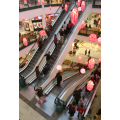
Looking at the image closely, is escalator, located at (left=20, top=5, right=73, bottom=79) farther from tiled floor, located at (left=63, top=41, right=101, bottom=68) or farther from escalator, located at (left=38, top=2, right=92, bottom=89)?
tiled floor, located at (left=63, top=41, right=101, bottom=68)

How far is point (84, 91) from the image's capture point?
925cm

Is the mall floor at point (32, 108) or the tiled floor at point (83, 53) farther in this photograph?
the tiled floor at point (83, 53)

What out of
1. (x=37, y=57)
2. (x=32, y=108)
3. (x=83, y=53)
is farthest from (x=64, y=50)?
(x=83, y=53)

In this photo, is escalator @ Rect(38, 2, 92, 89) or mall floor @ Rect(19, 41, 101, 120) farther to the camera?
escalator @ Rect(38, 2, 92, 89)

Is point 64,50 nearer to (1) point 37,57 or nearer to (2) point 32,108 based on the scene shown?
(1) point 37,57

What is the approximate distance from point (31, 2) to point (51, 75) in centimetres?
1024

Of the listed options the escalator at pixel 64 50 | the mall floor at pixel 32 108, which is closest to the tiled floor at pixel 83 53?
the escalator at pixel 64 50

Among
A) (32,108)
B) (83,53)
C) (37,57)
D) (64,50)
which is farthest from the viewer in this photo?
(83,53)

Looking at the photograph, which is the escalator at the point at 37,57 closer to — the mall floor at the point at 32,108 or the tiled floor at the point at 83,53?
the mall floor at the point at 32,108

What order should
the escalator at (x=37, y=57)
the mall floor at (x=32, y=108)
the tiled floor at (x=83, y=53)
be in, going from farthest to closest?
the tiled floor at (x=83, y=53), the escalator at (x=37, y=57), the mall floor at (x=32, y=108)

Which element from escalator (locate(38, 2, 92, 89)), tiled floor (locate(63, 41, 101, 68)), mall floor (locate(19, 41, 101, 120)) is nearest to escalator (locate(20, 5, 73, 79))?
escalator (locate(38, 2, 92, 89))

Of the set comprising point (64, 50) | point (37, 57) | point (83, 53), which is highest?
point (64, 50)
